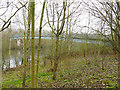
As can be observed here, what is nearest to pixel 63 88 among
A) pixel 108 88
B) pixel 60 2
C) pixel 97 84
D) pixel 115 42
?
pixel 97 84

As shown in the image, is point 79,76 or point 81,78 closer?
point 81,78

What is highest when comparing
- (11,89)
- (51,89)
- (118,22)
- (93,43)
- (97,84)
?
(118,22)

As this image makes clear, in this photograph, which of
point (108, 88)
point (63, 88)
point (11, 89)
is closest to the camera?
point (108, 88)

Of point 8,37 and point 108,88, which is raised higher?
point 8,37

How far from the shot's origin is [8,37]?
857cm

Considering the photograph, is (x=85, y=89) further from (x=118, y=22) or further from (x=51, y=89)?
(x=118, y=22)

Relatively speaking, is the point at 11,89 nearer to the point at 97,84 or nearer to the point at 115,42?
the point at 97,84

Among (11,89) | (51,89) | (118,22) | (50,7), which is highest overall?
A: (50,7)

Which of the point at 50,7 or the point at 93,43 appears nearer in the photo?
the point at 50,7

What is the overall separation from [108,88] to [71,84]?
139cm

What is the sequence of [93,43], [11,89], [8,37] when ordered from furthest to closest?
1. [93,43]
2. [8,37]
3. [11,89]

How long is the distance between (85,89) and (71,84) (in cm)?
71

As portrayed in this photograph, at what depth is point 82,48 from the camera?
37.0 ft

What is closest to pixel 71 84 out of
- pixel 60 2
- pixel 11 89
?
pixel 11 89
